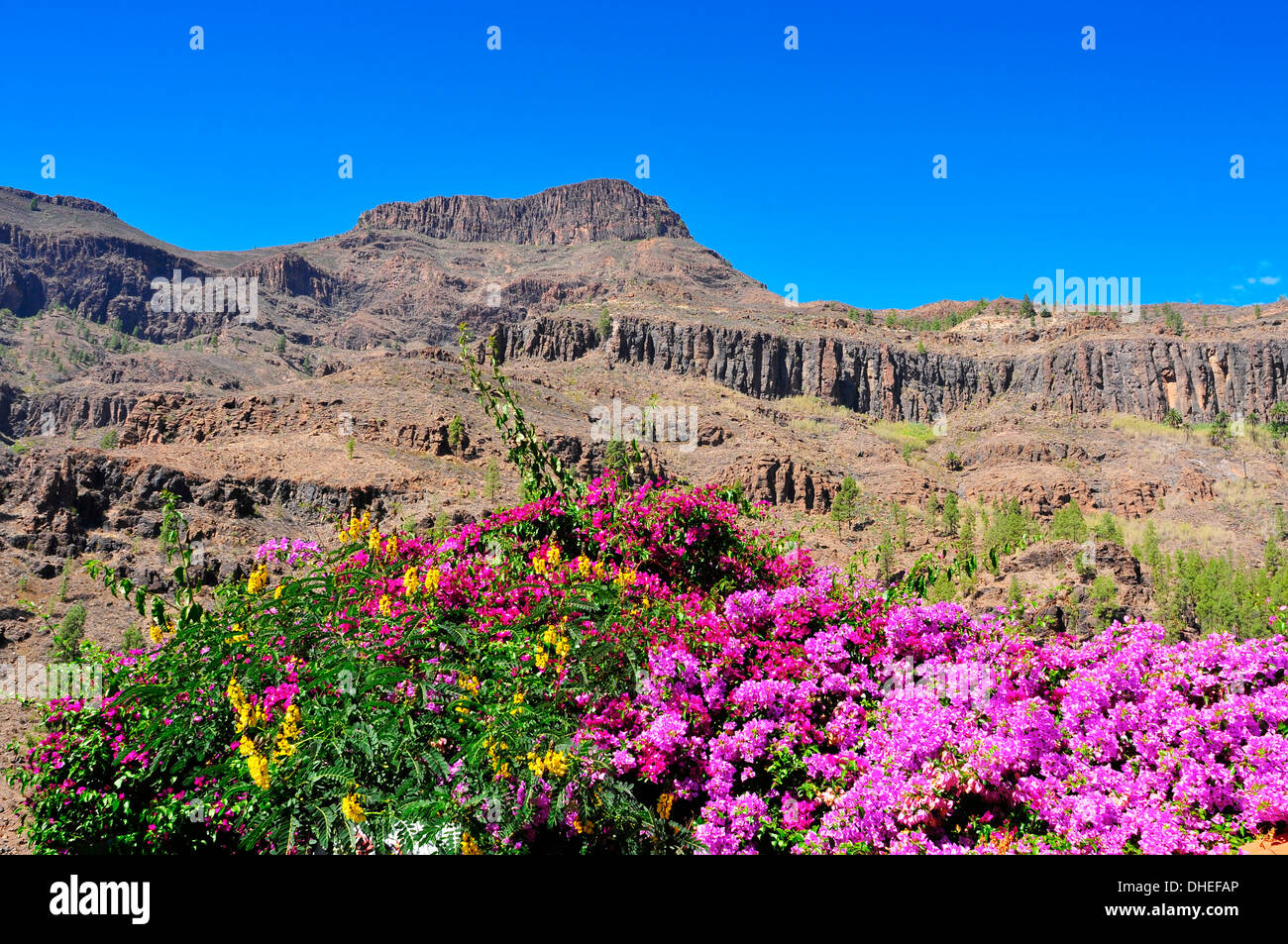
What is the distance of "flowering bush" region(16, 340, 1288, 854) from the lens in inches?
152

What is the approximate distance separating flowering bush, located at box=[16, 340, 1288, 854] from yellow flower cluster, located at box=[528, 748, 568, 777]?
2 cm

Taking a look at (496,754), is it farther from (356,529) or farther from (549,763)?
(356,529)

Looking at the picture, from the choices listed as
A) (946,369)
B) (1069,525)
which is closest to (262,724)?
(1069,525)

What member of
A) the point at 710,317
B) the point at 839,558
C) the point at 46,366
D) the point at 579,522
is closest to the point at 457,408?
the point at 839,558

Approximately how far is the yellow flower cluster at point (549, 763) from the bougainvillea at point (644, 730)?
2 centimetres

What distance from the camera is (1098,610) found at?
26641 mm

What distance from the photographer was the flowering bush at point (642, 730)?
12.7 feet

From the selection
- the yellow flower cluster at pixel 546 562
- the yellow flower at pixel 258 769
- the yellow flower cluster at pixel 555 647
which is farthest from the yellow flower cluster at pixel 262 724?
the yellow flower cluster at pixel 546 562

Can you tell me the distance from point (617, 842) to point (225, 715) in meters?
2.48

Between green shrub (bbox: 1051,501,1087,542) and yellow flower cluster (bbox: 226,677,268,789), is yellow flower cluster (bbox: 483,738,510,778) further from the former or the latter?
green shrub (bbox: 1051,501,1087,542)

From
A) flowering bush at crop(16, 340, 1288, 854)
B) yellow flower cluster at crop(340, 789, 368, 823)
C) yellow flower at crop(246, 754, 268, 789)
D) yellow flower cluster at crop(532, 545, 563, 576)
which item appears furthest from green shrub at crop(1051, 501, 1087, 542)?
yellow flower at crop(246, 754, 268, 789)

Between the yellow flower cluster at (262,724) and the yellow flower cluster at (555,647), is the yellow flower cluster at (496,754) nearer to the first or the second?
the yellow flower cluster at (555,647)

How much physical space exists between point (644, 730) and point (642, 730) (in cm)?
4
